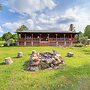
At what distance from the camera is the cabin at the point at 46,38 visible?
188ft

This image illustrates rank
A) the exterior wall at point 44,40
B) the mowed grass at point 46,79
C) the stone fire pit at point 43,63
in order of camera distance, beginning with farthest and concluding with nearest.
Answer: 1. the exterior wall at point 44,40
2. the stone fire pit at point 43,63
3. the mowed grass at point 46,79

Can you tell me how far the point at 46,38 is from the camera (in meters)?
60.6

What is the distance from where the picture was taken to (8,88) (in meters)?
16.1

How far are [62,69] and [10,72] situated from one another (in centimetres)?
512

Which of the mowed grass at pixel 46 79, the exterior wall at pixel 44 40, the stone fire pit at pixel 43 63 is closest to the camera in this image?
the mowed grass at pixel 46 79

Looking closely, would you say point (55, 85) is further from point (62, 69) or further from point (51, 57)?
point (51, 57)

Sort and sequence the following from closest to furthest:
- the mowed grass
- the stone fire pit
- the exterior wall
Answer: the mowed grass
the stone fire pit
the exterior wall

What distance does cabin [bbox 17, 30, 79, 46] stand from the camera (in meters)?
57.4

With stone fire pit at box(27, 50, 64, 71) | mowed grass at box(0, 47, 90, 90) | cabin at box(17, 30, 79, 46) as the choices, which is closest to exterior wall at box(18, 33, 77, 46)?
cabin at box(17, 30, 79, 46)

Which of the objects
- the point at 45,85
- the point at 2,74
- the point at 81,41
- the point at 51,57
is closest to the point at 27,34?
the point at 81,41

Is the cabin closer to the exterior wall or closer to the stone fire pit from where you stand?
the exterior wall

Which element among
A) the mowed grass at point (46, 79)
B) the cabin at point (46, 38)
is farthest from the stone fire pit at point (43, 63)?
the cabin at point (46, 38)

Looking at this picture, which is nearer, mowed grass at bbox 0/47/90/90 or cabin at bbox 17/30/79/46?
mowed grass at bbox 0/47/90/90

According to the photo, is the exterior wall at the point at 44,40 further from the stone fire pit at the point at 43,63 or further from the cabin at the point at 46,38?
the stone fire pit at the point at 43,63
